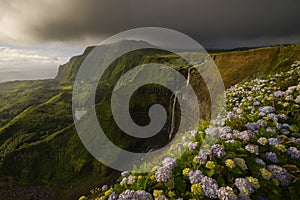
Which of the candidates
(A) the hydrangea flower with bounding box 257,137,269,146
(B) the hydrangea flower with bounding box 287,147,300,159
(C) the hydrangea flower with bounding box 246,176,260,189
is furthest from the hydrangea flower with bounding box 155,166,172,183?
(B) the hydrangea flower with bounding box 287,147,300,159

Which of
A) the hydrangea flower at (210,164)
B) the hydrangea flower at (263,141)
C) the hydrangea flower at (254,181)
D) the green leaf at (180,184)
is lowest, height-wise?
the green leaf at (180,184)

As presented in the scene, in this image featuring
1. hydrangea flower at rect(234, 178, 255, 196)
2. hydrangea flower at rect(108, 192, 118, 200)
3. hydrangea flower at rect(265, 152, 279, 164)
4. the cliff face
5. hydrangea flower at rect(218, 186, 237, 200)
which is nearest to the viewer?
hydrangea flower at rect(218, 186, 237, 200)

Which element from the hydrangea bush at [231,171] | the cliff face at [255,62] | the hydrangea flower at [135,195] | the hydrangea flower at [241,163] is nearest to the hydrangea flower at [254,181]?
the hydrangea bush at [231,171]

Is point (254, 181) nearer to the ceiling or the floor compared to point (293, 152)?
nearer to the floor

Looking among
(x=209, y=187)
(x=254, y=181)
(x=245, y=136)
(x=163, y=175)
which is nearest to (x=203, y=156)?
(x=209, y=187)

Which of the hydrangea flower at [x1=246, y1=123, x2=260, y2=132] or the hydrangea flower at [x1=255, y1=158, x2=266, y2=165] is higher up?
the hydrangea flower at [x1=246, y1=123, x2=260, y2=132]

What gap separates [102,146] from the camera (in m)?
145

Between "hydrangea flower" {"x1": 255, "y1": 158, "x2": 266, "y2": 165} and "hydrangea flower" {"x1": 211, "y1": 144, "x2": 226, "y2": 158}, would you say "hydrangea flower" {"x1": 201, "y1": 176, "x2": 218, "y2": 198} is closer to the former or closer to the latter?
"hydrangea flower" {"x1": 211, "y1": 144, "x2": 226, "y2": 158}

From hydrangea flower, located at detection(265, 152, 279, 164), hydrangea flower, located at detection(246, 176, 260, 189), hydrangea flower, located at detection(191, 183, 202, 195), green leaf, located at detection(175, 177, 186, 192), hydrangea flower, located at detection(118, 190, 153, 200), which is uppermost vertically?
hydrangea flower, located at detection(265, 152, 279, 164)

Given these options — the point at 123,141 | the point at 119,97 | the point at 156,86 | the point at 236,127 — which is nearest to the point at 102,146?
the point at 123,141

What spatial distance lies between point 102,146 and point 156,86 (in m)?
55.1

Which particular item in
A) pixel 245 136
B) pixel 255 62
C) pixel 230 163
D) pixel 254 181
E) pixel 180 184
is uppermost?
pixel 255 62

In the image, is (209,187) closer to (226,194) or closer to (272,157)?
(226,194)

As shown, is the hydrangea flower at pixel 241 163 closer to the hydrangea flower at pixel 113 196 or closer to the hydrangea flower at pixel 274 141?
the hydrangea flower at pixel 274 141
